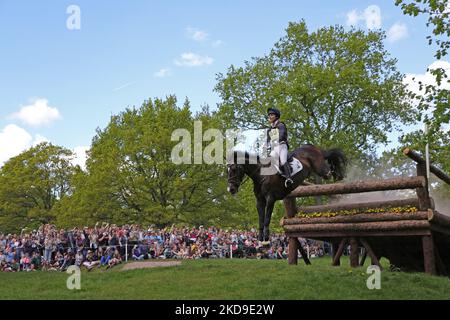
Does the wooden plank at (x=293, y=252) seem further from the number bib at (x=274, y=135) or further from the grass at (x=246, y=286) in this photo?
the number bib at (x=274, y=135)

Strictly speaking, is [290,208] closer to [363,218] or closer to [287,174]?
Result: [363,218]

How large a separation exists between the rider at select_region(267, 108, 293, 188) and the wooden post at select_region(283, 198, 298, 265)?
2963 mm

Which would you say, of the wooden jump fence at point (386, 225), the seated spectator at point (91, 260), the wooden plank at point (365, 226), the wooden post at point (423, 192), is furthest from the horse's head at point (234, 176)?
the seated spectator at point (91, 260)

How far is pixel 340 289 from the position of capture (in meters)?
11.9

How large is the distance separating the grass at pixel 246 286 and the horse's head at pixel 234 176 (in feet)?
7.17

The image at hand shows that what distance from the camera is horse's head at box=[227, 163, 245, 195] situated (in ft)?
46.4

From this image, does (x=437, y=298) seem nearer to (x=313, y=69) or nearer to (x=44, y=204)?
(x=313, y=69)

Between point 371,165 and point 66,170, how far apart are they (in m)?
39.9

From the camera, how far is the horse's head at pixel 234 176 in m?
14.1

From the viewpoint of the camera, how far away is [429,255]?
1483cm

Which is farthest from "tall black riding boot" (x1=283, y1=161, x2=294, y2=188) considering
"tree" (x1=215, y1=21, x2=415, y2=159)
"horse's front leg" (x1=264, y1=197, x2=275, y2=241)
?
"tree" (x1=215, y1=21, x2=415, y2=159)

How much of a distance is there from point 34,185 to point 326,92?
37.3 metres

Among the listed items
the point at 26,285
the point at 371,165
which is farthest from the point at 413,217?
the point at 371,165

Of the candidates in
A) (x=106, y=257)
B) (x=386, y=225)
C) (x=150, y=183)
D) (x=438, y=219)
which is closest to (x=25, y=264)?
(x=106, y=257)
